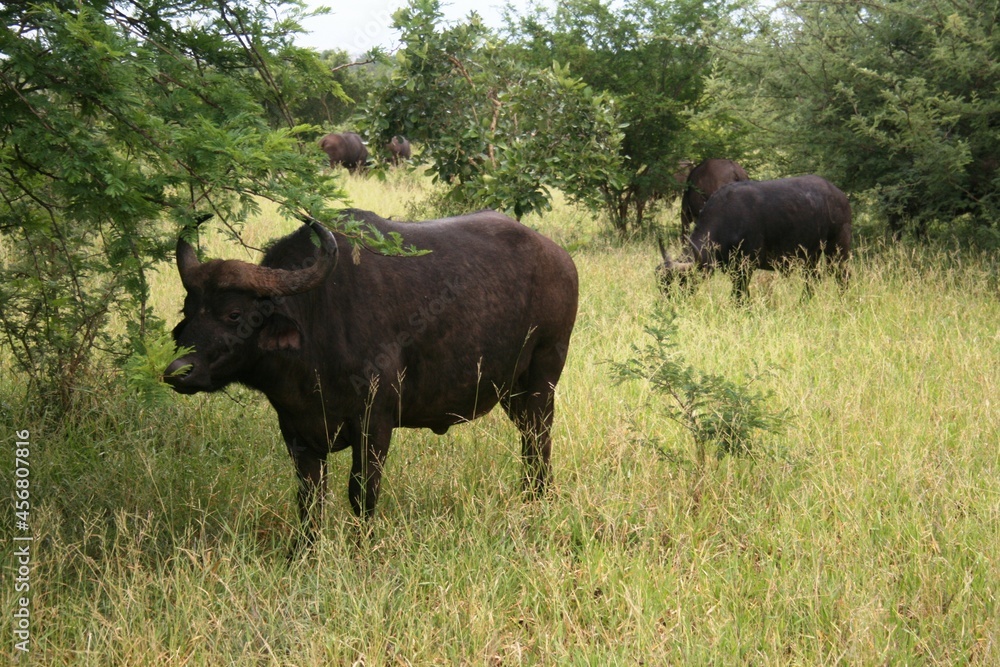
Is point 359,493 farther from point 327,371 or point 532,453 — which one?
point 532,453

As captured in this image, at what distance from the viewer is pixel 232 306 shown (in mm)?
3812

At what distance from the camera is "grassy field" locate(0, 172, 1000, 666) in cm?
335

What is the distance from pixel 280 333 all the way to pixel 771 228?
703 cm

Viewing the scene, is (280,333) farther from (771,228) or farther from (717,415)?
(771,228)

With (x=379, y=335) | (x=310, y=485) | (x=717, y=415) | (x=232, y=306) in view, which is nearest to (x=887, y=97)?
(x=717, y=415)

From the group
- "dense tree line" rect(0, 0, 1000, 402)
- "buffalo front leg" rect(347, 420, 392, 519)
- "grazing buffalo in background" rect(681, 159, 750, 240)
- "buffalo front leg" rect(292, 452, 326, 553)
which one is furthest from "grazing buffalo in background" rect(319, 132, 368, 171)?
"buffalo front leg" rect(347, 420, 392, 519)

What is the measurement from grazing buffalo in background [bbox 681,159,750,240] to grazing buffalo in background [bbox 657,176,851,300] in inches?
124

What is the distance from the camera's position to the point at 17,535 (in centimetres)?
416

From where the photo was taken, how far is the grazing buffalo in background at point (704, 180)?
13.4 metres

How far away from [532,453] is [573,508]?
2.07 feet

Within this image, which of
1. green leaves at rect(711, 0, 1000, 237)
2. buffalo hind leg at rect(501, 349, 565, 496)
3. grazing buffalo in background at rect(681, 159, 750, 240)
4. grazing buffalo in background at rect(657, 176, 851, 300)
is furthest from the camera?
grazing buffalo in background at rect(681, 159, 750, 240)

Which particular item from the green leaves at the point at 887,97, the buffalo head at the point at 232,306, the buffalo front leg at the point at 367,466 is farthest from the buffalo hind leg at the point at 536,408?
the green leaves at the point at 887,97

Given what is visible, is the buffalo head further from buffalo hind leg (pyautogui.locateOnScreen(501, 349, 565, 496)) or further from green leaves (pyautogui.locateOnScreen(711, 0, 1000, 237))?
green leaves (pyautogui.locateOnScreen(711, 0, 1000, 237))

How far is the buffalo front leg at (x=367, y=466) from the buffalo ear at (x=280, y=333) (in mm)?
554
